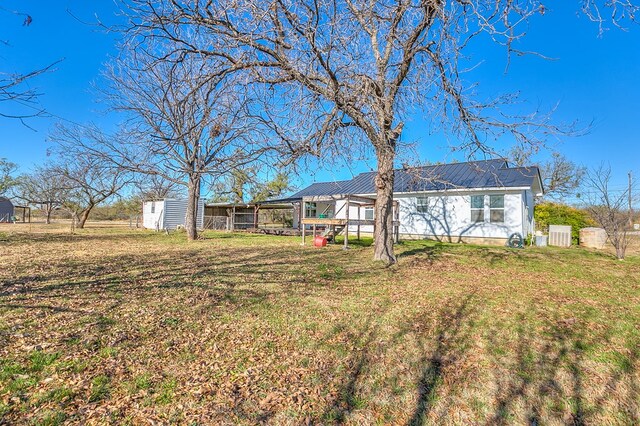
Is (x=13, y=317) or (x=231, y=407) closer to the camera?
(x=231, y=407)

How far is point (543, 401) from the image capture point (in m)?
2.44

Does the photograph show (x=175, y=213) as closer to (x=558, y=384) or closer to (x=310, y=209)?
(x=310, y=209)

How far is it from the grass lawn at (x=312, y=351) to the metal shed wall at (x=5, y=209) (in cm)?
4581

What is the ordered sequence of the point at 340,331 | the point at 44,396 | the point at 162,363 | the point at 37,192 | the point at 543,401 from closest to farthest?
the point at 44,396 < the point at 543,401 < the point at 162,363 < the point at 340,331 < the point at 37,192

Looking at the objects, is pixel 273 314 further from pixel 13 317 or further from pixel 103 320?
pixel 13 317

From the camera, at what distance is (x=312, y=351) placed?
125 inches

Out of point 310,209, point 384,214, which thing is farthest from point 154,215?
point 384,214

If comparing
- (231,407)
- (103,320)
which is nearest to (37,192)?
(103,320)

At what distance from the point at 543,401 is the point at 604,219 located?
11338 millimetres

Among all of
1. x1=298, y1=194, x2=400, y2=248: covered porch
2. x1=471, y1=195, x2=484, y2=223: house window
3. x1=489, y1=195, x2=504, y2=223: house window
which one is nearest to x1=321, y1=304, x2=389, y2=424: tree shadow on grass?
x1=298, y1=194, x2=400, y2=248: covered porch

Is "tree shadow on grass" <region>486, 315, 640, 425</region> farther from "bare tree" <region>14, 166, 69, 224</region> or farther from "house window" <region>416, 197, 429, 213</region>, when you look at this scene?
"bare tree" <region>14, 166, 69, 224</region>

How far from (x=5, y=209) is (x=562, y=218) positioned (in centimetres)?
5676

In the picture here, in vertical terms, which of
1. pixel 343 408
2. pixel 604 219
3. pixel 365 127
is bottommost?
pixel 343 408

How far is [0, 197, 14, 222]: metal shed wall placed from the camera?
131 feet
